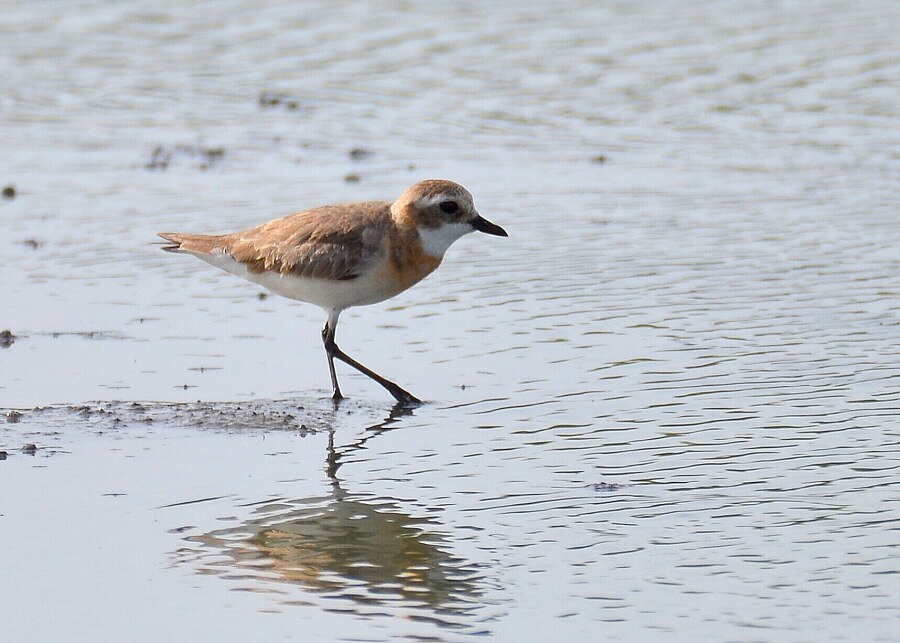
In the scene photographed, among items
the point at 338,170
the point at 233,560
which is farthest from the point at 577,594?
the point at 338,170

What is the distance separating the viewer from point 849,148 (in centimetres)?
1284

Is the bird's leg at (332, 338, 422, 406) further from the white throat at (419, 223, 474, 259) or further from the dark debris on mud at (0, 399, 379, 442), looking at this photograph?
the white throat at (419, 223, 474, 259)

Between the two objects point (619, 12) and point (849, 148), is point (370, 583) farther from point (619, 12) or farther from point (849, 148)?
point (619, 12)

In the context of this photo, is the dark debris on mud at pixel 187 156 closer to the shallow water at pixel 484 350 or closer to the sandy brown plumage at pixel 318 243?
the shallow water at pixel 484 350

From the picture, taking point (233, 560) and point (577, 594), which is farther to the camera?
point (233, 560)

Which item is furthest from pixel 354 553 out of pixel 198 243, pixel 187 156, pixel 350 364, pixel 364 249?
pixel 187 156

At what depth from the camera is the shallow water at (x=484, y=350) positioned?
562cm

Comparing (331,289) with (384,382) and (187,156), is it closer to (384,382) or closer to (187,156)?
(384,382)

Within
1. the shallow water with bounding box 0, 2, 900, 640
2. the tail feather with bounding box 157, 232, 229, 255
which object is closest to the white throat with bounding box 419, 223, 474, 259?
the shallow water with bounding box 0, 2, 900, 640

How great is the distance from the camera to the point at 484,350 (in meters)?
8.70

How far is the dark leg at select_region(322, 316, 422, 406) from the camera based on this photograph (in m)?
7.97

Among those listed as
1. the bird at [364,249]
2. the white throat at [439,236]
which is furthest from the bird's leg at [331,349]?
the white throat at [439,236]

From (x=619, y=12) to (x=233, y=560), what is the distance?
13.1 meters

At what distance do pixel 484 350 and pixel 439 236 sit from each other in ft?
2.26
